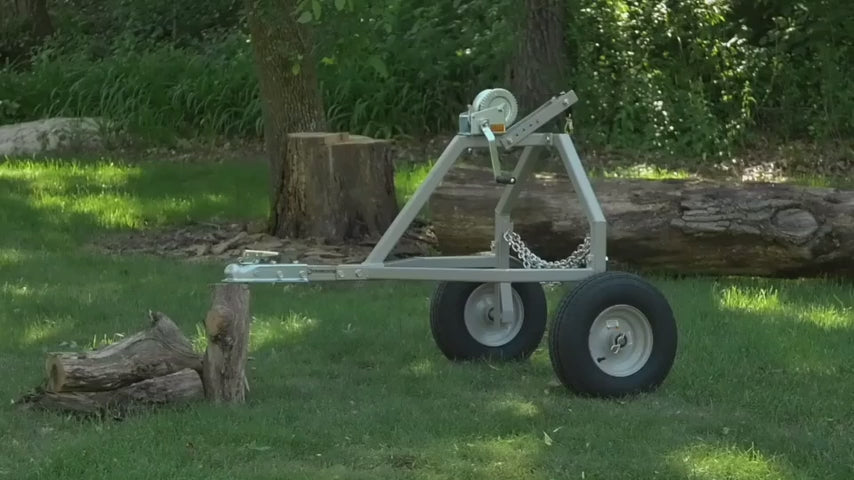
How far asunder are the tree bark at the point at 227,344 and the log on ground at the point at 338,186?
414 centimetres

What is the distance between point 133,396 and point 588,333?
1.90 metres

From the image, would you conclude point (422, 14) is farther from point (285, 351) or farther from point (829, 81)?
point (285, 351)

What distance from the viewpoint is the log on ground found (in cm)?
953

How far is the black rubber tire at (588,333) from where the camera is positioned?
549 cm

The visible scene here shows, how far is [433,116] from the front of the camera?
51.2 ft

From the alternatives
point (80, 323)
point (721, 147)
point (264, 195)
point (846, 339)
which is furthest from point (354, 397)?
point (721, 147)

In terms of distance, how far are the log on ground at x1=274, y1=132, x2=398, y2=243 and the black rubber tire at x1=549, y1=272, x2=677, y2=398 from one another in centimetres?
419

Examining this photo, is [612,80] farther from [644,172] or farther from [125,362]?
[125,362]

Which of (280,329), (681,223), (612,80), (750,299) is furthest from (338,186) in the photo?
(612,80)

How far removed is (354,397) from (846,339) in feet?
8.86

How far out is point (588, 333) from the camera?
5.51 metres

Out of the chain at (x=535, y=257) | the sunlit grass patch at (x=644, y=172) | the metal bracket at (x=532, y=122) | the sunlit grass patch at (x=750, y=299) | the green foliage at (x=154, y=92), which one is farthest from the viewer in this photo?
the green foliage at (x=154, y=92)

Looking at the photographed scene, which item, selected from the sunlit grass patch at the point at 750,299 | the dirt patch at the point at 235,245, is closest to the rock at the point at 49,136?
the dirt patch at the point at 235,245

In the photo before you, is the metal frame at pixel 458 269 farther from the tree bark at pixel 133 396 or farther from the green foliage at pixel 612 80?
the green foliage at pixel 612 80
